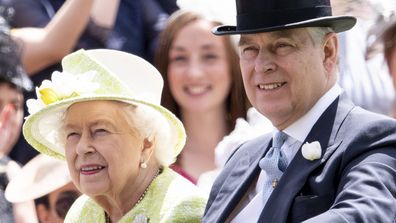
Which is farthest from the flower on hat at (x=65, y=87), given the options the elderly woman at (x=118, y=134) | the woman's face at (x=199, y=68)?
the woman's face at (x=199, y=68)

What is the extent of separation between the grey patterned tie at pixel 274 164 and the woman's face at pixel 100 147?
0.69 meters

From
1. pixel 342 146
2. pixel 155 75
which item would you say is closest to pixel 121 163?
pixel 155 75

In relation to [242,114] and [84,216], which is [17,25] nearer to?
[242,114]

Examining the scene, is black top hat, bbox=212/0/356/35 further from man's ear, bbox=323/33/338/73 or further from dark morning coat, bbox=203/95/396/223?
dark morning coat, bbox=203/95/396/223

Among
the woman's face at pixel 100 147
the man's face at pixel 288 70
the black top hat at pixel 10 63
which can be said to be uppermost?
the man's face at pixel 288 70

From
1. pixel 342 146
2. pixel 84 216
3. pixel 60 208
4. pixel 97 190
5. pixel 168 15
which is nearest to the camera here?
pixel 342 146

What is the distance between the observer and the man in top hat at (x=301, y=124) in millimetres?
3877

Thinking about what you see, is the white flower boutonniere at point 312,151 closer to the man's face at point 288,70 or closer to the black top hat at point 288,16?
the man's face at point 288,70

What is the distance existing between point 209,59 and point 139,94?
1782 millimetres

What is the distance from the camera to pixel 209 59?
6.50m

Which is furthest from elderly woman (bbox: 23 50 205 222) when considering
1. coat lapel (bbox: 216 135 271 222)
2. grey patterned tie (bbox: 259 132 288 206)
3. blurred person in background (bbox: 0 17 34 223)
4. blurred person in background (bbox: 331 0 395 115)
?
blurred person in background (bbox: 331 0 395 115)

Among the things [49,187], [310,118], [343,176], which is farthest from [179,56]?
[343,176]

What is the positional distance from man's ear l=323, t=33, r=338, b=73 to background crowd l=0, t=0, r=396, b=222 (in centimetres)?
182

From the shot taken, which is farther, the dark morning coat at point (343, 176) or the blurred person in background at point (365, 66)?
the blurred person in background at point (365, 66)
